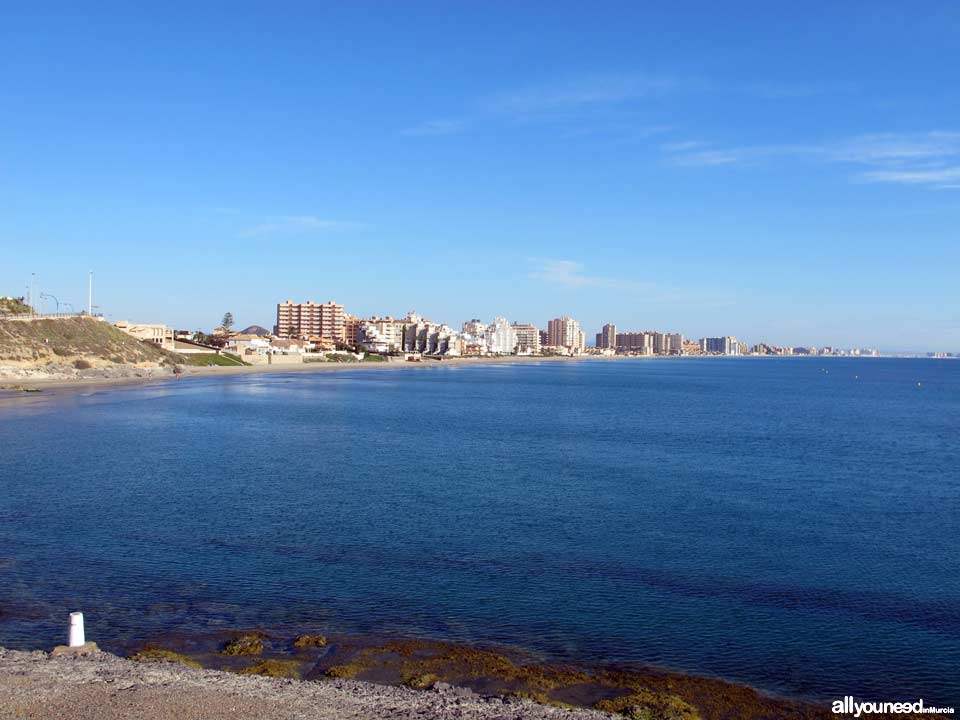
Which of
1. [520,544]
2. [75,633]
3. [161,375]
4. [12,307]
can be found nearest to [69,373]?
[161,375]

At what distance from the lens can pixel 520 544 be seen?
21766mm

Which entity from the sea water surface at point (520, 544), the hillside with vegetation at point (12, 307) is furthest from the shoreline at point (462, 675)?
the hillside with vegetation at point (12, 307)

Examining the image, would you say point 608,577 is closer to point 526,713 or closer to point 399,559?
point 399,559

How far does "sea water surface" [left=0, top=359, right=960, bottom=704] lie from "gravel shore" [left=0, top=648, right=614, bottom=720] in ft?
7.06

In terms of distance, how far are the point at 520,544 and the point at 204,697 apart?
1161 centimetres

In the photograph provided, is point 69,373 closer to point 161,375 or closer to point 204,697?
point 161,375

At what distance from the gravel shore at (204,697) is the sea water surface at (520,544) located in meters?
2.15

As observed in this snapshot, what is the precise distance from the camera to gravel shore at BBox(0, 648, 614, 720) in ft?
35.0

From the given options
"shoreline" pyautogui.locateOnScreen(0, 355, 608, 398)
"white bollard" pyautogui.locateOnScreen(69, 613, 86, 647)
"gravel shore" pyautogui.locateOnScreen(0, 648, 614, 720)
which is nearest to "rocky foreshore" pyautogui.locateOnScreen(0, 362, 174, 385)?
"shoreline" pyautogui.locateOnScreen(0, 355, 608, 398)

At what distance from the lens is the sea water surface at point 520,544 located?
1499 centimetres

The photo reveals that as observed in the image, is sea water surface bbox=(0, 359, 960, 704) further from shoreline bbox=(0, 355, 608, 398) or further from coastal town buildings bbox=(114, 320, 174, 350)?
coastal town buildings bbox=(114, 320, 174, 350)

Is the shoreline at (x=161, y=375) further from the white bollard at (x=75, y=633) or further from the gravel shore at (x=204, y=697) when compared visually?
the gravel shore at (x=204, y=697)

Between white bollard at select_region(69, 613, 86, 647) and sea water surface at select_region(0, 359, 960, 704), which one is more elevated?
white bollard at select_region(69, 613, 86, 647)

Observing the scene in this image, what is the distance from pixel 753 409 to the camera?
7231 centimetres
